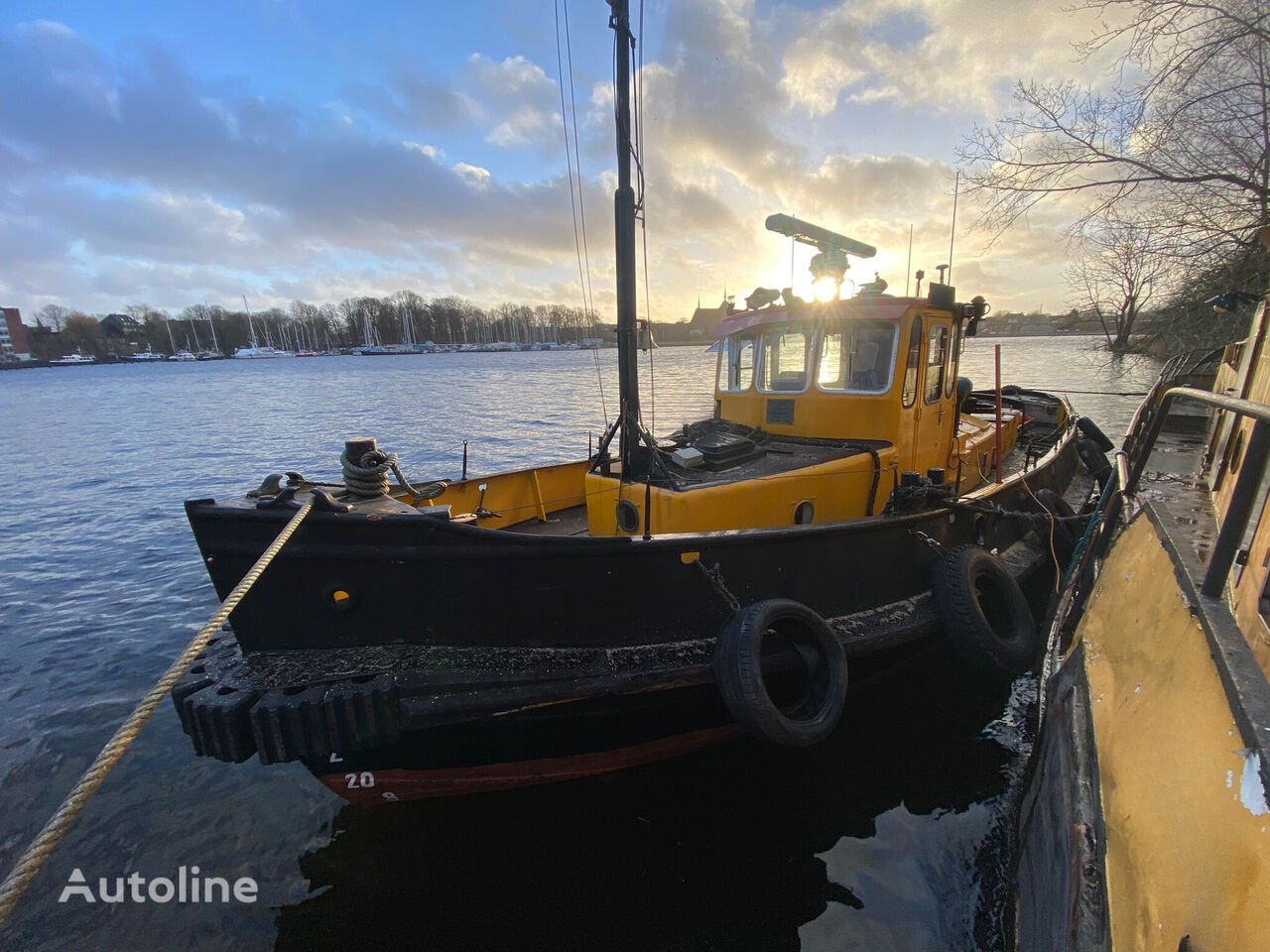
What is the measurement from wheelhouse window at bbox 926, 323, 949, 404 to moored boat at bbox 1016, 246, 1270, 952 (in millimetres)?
2046

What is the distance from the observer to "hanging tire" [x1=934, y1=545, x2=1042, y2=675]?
14.0 ft

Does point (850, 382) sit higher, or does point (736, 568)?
point (850, 382)

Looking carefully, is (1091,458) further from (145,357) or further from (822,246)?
(145,357)

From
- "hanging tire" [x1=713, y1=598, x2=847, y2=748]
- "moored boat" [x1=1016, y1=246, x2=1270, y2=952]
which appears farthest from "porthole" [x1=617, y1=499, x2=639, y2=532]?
"moored boat" [x1=1016, y1=246, x2=1270, y2=952]

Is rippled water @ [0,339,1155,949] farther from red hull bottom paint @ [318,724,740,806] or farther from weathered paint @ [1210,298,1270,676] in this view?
weathered paint @ [1210,298,1270,676]

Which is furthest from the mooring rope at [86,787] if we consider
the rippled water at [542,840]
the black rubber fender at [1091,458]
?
the black rubber fender at [1091,458]

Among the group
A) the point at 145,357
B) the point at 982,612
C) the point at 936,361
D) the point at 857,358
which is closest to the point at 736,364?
the point at 857,358

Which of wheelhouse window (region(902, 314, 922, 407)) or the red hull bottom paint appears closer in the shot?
the red hull bottom paint

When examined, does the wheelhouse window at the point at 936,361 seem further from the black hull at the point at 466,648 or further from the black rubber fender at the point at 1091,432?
the black rubber fender at the point at 1091,432

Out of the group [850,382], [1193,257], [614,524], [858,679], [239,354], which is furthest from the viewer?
[239,354]

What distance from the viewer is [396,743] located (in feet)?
11.1

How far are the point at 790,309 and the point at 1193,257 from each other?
8.29 meters

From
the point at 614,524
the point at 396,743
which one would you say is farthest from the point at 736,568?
the point at 396,743

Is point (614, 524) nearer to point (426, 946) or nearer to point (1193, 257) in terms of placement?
point (426, 946)
